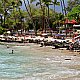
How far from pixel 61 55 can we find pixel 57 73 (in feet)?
55.6

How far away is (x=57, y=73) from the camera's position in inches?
1287

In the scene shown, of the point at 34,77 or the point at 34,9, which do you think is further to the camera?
the point at 34,9

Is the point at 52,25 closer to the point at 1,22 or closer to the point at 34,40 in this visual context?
the point at 1,22

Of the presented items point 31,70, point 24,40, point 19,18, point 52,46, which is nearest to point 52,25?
point 19,18

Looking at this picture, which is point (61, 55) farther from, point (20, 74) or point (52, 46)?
point (20, 74)

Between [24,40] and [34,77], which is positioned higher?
[34,77]

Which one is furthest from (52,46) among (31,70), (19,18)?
(19,18)

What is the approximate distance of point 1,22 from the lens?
375 ft

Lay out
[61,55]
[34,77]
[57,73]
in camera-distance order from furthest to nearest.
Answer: [61,55]
[57,73]
[34,77]

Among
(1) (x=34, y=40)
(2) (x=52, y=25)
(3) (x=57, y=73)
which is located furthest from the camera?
(2) (x=52, y=25)

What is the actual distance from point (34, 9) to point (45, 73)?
9983 centimetres

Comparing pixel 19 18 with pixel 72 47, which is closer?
pixel 72 47

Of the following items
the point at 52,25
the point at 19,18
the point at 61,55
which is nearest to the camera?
the point at 61,55

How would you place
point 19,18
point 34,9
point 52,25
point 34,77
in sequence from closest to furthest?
point 34,77 → point 52,25 → point 19,18 → point 34,9
